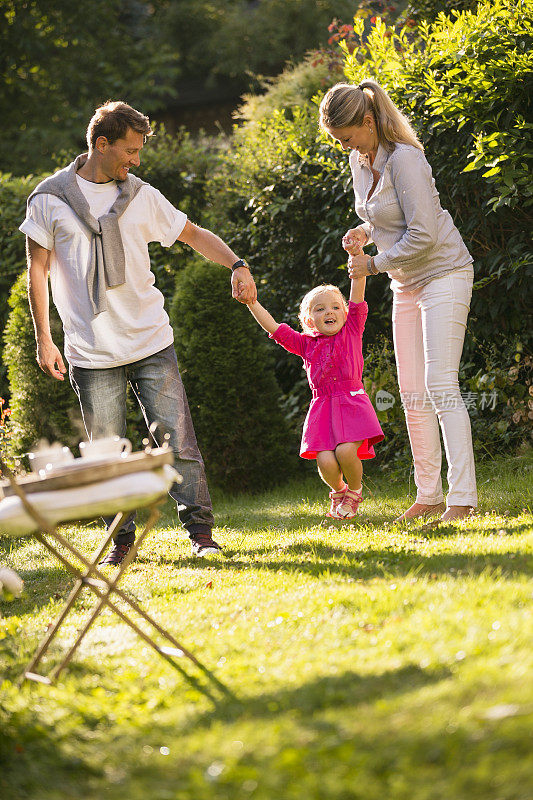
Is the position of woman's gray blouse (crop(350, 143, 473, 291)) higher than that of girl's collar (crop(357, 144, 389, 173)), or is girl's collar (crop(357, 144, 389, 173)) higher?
girl's collar (crop(357, 144, 389, 173))

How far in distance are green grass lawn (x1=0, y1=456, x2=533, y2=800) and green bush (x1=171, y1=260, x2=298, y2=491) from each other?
2538mm

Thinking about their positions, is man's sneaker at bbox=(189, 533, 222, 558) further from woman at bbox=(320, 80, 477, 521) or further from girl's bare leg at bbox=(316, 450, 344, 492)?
woman at bbox=(320, 80, 477, 521)

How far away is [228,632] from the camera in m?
3.03

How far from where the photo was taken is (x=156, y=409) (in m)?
4.61

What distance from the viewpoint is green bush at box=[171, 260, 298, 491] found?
6652 mm

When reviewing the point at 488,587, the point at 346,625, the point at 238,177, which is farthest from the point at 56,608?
the point at 238,177

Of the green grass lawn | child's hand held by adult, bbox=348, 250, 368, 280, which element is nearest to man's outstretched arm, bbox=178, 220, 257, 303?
child's hand held by adult, bbox=348, 250, 368, 280

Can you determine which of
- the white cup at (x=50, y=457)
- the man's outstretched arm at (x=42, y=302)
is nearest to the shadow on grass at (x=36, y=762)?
the white cup at (x=50, y=457)

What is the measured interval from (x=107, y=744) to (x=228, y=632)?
818 millimetres

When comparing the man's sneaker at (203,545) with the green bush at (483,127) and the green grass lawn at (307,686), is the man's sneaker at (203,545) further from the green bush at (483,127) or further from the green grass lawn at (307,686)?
the green bush at (483,127)

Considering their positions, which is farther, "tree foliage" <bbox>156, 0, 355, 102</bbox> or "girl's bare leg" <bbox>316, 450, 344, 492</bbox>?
"tree foliage" <bbox>156, 0, 355, 102</bbox>

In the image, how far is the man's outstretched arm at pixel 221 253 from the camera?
4.63 m

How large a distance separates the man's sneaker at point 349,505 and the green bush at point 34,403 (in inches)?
104

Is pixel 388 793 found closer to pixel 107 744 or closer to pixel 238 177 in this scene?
pixel 107 744
